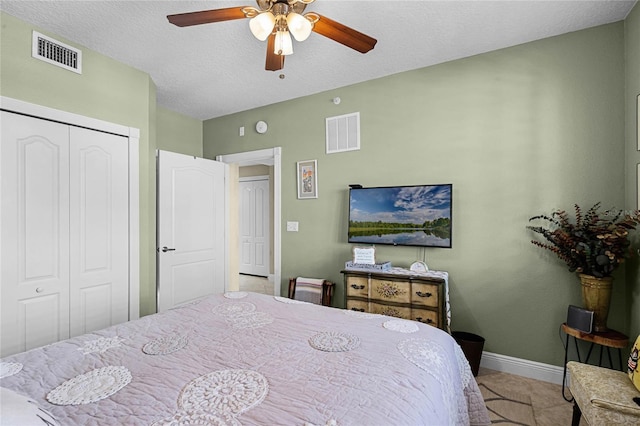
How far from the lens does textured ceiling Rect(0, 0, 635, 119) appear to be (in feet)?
6.74

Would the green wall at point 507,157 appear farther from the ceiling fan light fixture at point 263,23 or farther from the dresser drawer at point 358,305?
the ceiling fan light fixture at point 263,23

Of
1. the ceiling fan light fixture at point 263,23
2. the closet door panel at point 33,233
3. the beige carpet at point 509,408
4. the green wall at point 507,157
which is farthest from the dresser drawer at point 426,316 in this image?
the closet door panel at point 33,233

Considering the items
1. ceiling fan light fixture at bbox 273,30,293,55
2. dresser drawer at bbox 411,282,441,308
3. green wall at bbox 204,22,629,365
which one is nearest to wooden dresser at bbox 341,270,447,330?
dresser drawer at bbox 411,282,441,308

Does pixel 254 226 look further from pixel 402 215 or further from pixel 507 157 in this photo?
pixel 507 157

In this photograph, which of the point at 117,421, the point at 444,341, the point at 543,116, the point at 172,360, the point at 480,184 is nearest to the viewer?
the point at 117,421

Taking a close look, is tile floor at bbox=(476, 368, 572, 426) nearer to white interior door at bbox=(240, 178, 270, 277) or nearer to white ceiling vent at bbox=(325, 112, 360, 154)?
white ceiling vent at bbox=(325, 112, 360, 154)

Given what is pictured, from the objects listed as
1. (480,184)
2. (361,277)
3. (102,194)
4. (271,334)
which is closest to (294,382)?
(271,334)

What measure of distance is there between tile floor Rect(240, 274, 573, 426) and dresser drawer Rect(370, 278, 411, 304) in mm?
865

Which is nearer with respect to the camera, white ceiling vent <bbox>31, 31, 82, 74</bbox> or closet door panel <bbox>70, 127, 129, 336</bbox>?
white ceiling vent <bbox>31, 31, 82, 74</bbox>

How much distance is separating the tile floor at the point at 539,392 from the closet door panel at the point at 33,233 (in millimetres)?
3447

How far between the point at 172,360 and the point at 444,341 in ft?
4.11

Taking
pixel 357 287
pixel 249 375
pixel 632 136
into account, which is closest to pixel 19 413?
pixel 249 375

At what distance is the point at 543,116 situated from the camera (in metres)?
2.42

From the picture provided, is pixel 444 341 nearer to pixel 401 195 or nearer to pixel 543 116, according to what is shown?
pixel 401 195
